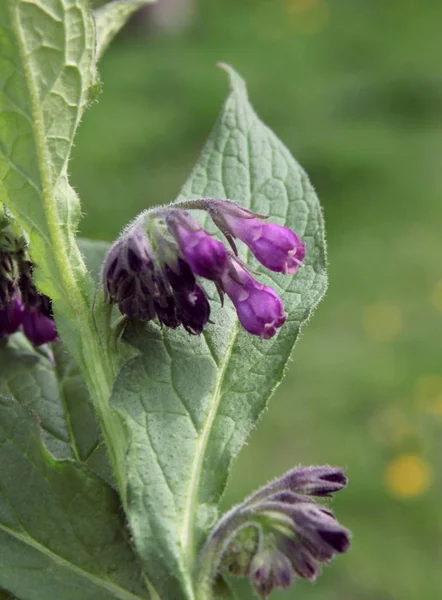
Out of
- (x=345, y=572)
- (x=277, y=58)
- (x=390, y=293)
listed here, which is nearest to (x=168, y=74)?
(x=277, y=58)

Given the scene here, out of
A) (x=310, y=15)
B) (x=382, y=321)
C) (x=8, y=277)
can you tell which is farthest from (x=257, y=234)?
(x=310, y=15)

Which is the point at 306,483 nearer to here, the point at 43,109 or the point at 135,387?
the point at 135,387

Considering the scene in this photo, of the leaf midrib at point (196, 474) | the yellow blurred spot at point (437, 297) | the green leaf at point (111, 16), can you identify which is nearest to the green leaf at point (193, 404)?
the leaf midrib at point (196, 474)

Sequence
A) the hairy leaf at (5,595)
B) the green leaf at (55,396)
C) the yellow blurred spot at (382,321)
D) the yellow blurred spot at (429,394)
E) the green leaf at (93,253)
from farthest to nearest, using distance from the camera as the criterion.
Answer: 1. the yellow blurred spot at (382,321)
2. the yellow blurred spot at (429,394)
3. the green leaf at (93,253)
4. the green leaf at (55,396)
5. the hairy leaf at (5,595)

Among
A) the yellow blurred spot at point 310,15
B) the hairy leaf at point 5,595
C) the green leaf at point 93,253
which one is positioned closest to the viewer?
the hairy leaf at point 5,595

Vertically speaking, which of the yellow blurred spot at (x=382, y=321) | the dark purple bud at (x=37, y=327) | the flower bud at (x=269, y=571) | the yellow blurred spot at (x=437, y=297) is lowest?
the yellow blurred spot at (x=382, y=321)

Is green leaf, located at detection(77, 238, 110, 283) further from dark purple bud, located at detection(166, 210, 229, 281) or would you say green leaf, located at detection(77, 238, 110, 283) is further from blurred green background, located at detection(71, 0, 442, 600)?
blurred green background, located at detection(71, 0, 442, 600)

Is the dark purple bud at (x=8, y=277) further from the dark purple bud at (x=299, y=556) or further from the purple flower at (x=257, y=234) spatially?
the dark purple bud at (x=299, y=556)
